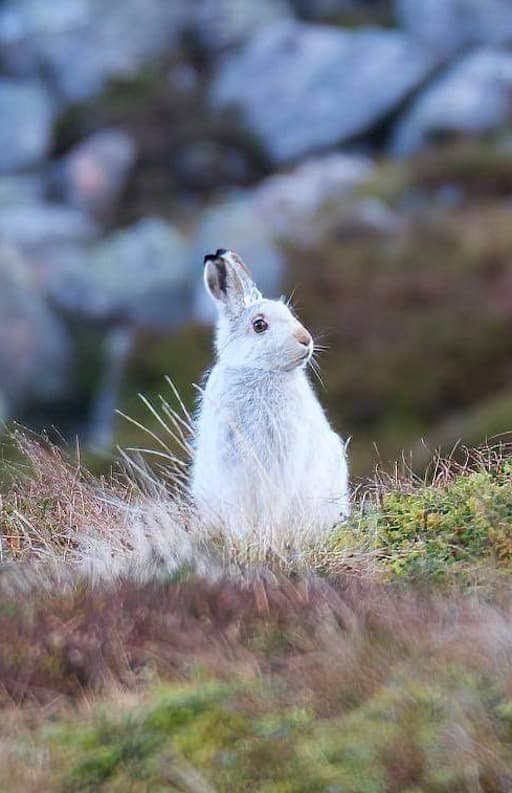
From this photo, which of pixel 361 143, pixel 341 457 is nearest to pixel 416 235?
pixel 361 143

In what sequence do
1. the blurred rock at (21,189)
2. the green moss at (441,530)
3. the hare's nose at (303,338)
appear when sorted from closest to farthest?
the green moss at (441,530) < the hare's nose at (303,338) < the blurred rock at (21,189)

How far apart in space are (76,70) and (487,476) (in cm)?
6128

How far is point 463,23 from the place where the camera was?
66688 mm

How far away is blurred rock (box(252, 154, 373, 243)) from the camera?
4812 centimetres

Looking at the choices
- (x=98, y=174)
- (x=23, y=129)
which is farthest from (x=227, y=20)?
(x=98, y=174)

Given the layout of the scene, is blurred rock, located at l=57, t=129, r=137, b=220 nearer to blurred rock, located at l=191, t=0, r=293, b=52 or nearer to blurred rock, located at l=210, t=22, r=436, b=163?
blurred rock, located at l=210, t=22, r=436, b=163

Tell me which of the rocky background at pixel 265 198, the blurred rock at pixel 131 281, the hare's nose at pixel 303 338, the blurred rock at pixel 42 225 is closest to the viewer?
the hare's nose at pixel 303 338

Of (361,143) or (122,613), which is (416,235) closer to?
(361,143)

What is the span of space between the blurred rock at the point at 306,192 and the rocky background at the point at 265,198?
0.17 m

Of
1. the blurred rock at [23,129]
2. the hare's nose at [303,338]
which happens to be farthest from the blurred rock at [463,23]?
the hare's nose at [303,338]

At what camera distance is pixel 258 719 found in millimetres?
6137

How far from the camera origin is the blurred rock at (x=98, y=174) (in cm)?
5747

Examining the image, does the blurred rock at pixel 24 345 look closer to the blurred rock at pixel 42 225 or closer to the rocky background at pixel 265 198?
the rocky background at pixel 265 198

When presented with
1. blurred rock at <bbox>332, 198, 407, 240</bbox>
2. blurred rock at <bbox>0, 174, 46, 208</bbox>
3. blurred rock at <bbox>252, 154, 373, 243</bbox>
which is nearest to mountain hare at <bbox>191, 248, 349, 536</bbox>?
blurred rock at <bbox>252, 154, 373, 243</bbox>
